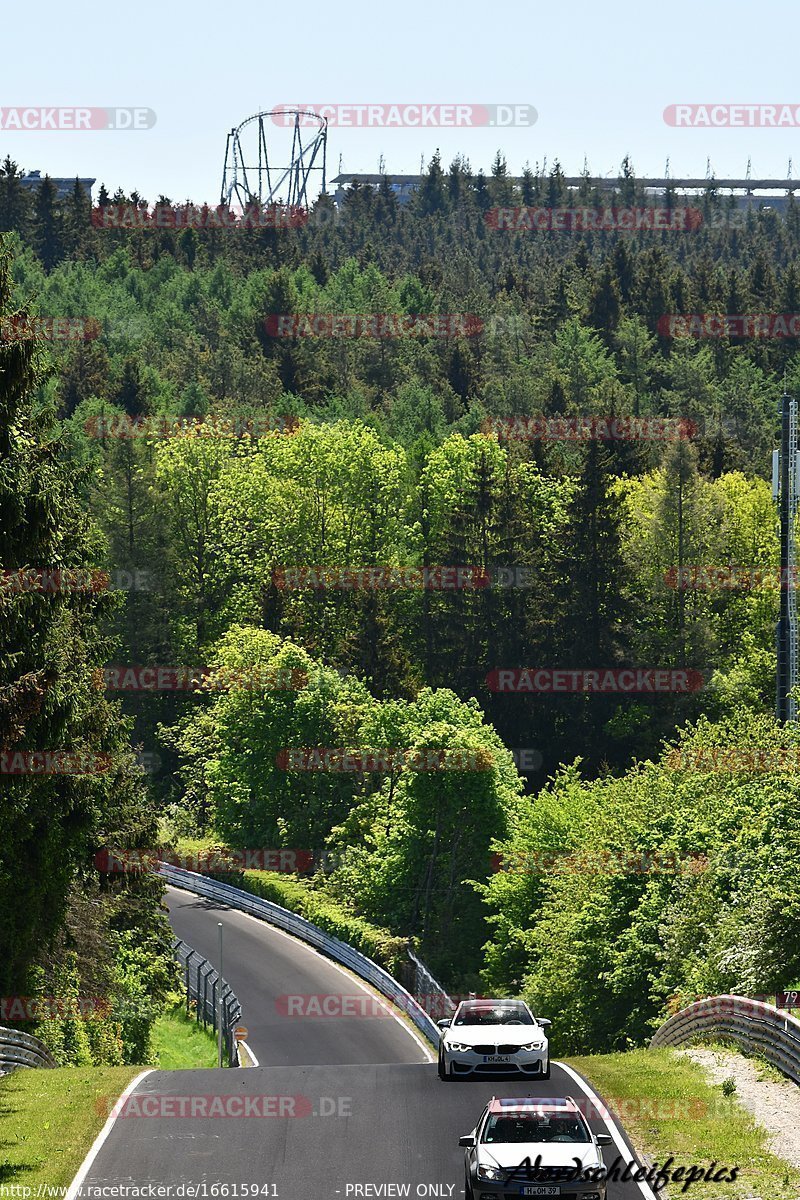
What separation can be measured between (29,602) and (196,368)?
11270 cm

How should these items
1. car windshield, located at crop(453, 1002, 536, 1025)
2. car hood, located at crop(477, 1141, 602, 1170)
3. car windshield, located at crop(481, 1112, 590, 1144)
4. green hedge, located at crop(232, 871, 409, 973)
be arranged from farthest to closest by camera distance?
green hedge, located at crop(232, 871, 409, 973)
car windshield, located at crop(453, 1002, 536, 1025)
car windshield, located at crop(481, 1112, 590, 1144)
car hood, located at crop(477, 1141, 602, 1170)

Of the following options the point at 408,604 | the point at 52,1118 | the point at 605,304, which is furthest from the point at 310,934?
the point at 605,304

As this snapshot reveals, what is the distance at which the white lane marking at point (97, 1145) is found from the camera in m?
18.0

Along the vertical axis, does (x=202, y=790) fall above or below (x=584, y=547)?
below

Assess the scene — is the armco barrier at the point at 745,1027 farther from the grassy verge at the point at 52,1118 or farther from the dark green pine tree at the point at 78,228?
the dark green pine tree at the point at 78,228

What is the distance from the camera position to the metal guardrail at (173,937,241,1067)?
48.0 meters

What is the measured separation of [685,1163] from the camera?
18516mm

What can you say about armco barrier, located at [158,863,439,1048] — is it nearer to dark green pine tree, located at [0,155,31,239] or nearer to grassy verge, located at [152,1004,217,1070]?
grassy verge, located at [152,1004,217,1070]

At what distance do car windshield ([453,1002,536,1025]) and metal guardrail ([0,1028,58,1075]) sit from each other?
292 inches

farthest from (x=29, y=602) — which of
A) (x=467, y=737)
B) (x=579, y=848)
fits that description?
(x=467, y=737)

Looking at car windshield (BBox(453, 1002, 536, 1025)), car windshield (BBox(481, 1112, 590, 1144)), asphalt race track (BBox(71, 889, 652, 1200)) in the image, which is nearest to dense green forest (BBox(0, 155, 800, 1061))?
car windshield (BBox(453, 1002, 536, 1025))

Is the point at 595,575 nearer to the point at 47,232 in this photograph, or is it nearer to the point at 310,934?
the point at 310,934

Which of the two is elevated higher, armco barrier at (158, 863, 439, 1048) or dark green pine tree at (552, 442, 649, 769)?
dark green pine tree at (552, 442, 649, 769)

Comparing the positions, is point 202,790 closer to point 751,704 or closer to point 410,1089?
point 751,704
